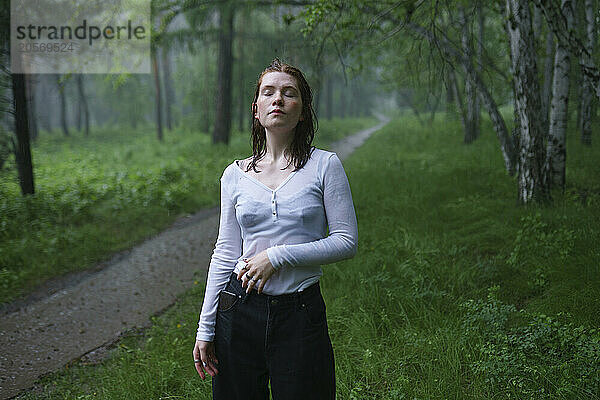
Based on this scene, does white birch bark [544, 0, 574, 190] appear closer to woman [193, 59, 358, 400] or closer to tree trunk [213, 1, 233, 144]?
woman [193, 59, 358, 400]

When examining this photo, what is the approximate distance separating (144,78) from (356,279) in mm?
44546

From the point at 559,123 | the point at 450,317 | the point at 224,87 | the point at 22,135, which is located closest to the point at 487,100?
the point at 559,123

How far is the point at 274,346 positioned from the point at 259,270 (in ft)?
1.13

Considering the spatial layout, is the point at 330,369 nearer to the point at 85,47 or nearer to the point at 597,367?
the point at 597,367

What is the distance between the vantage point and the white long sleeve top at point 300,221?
1.79 metres

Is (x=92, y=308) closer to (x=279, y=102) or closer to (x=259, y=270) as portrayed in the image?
(x=259, y=270)

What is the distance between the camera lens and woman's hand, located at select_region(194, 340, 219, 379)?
1996 millimetres

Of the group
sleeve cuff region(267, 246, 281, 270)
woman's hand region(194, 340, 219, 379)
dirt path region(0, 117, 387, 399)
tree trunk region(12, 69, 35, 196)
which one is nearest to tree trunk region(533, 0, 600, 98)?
sleeve cuff region(267, 246, 281, 270)

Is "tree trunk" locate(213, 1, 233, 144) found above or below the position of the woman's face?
above

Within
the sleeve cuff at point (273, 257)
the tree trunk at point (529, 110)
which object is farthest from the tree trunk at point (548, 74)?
the sleeve cuff at point (273, 257)

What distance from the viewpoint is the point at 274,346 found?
1.86m

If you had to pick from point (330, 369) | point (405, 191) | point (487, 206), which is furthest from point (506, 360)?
point (405, 191)

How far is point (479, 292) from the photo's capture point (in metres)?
4.40

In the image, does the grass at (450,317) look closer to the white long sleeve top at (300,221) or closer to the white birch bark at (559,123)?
the white birch bark at (559,123)
